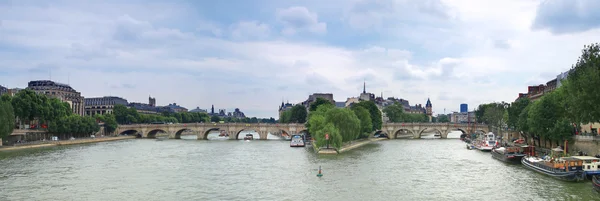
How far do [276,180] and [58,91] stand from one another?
142 m

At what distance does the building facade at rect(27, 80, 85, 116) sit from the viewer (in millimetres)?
164625

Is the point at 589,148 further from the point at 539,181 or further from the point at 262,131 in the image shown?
the point at 262,131

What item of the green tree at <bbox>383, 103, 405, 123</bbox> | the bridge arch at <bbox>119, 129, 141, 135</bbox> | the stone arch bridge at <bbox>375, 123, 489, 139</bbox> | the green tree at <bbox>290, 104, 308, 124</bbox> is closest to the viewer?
the stone arch bridge at <bbox>375, 123, 489, 139</bbox>

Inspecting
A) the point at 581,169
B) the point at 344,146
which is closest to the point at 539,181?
the point at 581,169

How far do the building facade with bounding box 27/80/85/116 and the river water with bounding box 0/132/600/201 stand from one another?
110684 millimetres

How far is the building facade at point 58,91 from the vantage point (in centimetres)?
16462

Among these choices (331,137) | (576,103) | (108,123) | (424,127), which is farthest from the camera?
(424,127)

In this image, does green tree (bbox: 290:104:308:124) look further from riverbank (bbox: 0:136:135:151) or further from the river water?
the river water

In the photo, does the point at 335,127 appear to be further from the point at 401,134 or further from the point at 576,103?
the point at 401,134

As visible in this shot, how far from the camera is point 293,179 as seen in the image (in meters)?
44.9

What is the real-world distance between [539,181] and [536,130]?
82.0ft

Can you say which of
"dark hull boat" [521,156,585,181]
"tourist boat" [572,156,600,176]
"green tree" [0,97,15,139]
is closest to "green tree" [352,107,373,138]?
"dark hull boat" [521,156,585,181]

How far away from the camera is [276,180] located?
44594 mm

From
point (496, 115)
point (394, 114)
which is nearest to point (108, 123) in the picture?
point (496, 115)
